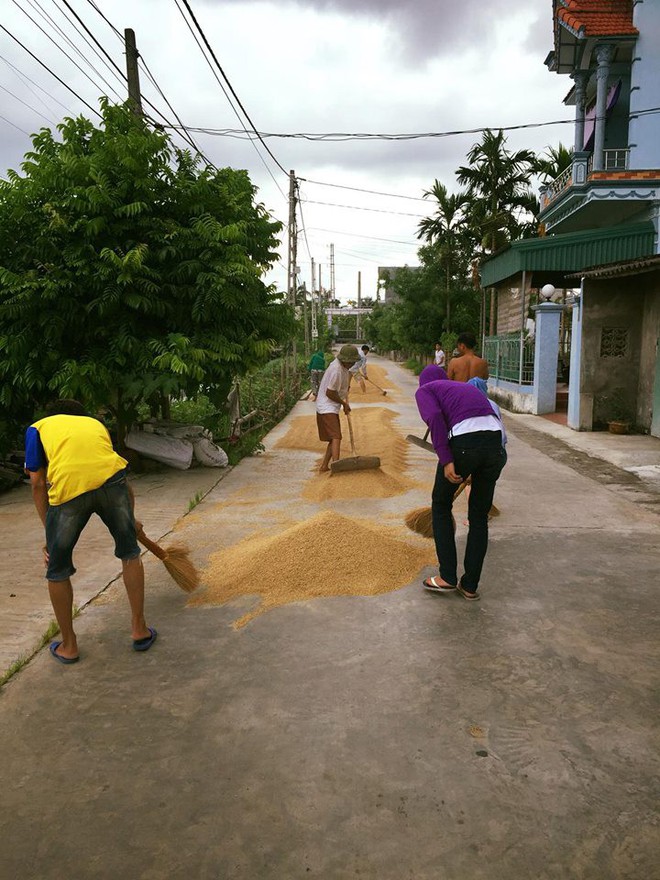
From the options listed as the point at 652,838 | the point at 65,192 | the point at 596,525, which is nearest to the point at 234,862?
the point at 652,838

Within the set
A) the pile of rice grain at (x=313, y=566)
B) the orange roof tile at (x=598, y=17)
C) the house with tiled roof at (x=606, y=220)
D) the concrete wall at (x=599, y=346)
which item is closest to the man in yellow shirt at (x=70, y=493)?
the pile of rice grain at (x=313, y=566)

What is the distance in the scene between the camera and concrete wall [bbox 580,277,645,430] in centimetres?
1259

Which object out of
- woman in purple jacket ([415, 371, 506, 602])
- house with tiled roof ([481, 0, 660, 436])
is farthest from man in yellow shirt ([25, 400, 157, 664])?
house with tiled roof ([481, 0, 660, 436])

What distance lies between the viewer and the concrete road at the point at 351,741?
2.15 meters

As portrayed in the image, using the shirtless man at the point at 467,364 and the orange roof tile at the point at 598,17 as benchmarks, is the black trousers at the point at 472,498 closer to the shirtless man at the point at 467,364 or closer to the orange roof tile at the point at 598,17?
the shirtless man at the point at 467,364

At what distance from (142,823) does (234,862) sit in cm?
39

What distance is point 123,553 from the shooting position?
3535 millimetres

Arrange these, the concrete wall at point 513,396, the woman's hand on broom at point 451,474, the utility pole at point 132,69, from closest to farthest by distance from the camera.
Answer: the woman's hand on broom at point 451,474, the utility pole at point 132,69, the concrete wall at point 513,396

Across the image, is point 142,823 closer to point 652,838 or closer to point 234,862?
point 234,862

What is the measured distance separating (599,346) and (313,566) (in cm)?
1023

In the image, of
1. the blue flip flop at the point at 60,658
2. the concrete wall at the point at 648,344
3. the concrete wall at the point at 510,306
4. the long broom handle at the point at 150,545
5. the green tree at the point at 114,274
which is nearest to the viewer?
the blue flip flop at the point at 60,658

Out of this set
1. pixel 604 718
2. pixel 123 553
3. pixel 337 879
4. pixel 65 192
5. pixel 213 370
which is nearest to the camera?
pixel 337 879

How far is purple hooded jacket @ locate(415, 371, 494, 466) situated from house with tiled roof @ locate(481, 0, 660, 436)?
7.25 metres

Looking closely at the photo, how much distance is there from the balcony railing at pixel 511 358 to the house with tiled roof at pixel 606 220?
0.97 ft
